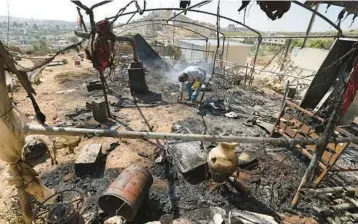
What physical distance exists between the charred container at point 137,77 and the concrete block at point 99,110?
316 cm

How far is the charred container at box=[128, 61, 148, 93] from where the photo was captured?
1092 cm

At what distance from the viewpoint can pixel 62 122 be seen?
26.6ft

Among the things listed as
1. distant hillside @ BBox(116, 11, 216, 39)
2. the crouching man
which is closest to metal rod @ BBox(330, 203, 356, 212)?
distant hillside @ BBox(116, 11, 216, 39)

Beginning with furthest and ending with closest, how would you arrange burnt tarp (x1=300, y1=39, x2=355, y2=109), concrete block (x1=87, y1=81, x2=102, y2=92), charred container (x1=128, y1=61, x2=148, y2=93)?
concrete block (x1=87, y1=81, x2=102, y2=92), charred container (x1=128, y1=61, x2=148, y2=93), burnt tarp (x1=300, y1=39, x2=355, y2=109)

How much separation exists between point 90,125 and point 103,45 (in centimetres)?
325

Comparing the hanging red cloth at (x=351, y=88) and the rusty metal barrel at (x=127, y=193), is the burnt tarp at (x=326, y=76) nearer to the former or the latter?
the hanging red cloth at (x=351, y=88)

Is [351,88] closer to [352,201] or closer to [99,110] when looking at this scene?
[352,201]

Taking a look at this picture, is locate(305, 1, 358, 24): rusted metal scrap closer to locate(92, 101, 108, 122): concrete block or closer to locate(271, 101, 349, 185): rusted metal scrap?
locate(271, 101, 349, 185): rusted metal scrap

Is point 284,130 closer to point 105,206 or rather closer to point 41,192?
point 105,206

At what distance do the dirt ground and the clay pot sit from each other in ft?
2.27

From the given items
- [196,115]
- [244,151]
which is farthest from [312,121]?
[196,115]

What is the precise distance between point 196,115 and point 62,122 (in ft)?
17.6

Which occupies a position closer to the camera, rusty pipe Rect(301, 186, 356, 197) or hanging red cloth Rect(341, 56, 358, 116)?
hanging red cloth Rect(341, 56, 358, 116)

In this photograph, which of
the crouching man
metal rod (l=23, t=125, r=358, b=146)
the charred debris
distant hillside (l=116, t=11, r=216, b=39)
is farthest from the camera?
distant hillside (l=116, t=11, r=216, b=39)
